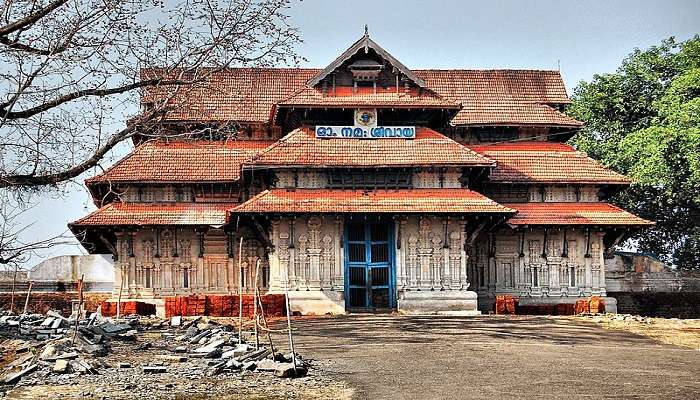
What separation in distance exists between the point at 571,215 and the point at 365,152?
7.36 meters

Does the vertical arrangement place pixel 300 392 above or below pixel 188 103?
below

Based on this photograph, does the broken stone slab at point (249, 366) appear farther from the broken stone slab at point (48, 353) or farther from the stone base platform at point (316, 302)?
the stone base platform at point (316, 302)

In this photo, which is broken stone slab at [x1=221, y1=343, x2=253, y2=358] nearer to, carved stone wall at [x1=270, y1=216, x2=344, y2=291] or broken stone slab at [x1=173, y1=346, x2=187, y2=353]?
broken stone slab at [x1=173, y1=346, x2=187, y2=353]

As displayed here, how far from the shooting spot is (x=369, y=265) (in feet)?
95.1

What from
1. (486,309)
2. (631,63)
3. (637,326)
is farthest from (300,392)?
(631,63)

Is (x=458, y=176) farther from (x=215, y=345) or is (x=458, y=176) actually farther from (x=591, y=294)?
(x=215, y=345)

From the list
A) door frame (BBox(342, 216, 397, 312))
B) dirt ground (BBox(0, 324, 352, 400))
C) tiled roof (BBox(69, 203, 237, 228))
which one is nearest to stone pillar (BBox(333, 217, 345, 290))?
door frame (BBox(342, 216, 397, 312))

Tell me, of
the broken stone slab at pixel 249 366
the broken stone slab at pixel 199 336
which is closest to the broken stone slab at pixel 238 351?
the broken stone slab at pixel 249 366

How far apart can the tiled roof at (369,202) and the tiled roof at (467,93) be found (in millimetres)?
4731

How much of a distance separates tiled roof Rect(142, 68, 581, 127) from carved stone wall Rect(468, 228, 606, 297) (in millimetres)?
4582

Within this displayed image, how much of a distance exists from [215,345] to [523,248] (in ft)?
55.8

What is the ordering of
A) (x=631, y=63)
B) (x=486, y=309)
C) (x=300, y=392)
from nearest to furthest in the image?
(x=300, y=392)
(x=486, y=309)
(x=631, y=63)

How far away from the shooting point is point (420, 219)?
28.6 m

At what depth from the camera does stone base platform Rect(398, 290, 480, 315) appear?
92.5 feet
